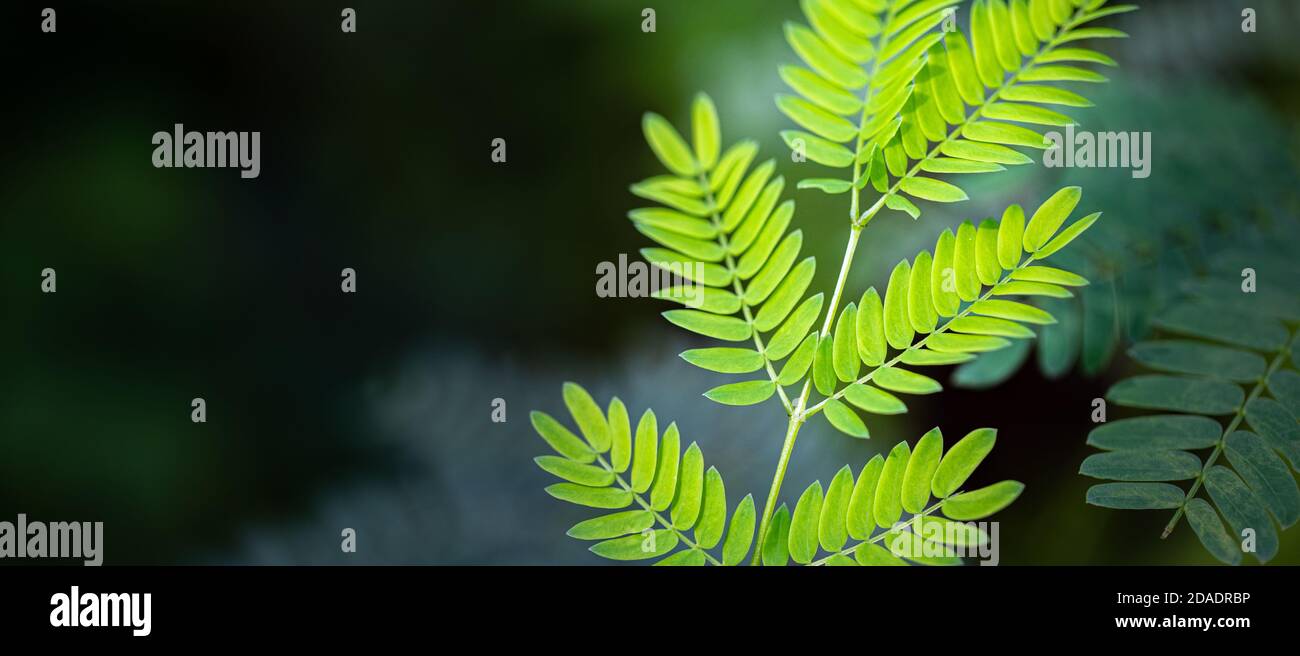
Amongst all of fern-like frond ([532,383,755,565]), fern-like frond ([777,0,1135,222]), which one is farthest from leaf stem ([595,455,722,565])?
fern-like frond ([777,0,1135,222])

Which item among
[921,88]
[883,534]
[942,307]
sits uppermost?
[921,88]

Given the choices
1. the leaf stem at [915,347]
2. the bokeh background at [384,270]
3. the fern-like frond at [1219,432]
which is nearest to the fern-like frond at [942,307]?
the leaf stem at [915,347]

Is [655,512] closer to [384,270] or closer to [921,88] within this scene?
[921,88]

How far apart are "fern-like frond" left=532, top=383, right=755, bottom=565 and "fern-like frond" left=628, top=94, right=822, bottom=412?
0.05 metres

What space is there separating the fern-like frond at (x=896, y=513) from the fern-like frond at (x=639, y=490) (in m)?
0.03

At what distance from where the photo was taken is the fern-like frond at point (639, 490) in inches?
18.2

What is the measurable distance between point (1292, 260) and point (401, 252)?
2.63ft

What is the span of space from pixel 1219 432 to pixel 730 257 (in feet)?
0.96

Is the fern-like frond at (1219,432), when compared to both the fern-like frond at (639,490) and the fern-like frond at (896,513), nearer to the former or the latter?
the fern-like frond at (896,513)

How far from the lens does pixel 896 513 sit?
457 millimetres

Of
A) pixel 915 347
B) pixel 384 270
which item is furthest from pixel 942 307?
pixel 384 270

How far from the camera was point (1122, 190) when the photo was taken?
67cm
